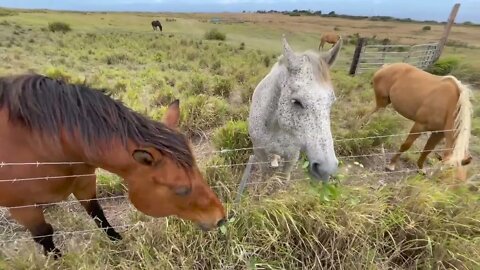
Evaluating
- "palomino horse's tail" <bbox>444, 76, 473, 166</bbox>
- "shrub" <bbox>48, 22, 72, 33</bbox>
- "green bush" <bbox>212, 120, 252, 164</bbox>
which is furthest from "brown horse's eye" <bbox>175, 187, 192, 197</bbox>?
"shrub" <bbox>48, 22, 72, 33</bbox>

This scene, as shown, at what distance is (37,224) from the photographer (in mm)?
2297

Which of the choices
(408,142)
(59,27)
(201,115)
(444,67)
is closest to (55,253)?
(201,115)

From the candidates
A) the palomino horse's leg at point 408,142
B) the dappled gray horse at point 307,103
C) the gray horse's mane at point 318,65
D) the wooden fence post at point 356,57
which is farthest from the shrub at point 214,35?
the gray horse's mane at point 318,65

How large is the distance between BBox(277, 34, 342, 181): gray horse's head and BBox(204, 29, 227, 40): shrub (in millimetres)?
23482

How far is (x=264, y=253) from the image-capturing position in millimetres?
2545

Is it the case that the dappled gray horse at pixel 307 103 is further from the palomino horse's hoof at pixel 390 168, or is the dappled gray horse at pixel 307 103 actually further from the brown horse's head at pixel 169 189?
the palomino horse's hoof at pixel 390 168

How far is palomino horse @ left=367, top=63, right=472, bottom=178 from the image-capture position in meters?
3.77

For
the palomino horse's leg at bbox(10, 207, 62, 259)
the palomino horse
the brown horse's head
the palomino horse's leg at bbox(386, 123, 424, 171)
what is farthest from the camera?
the palomino horse's leg at bbox(386, 123, 424, 171)

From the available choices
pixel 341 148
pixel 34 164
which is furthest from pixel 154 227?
pixel 341 148

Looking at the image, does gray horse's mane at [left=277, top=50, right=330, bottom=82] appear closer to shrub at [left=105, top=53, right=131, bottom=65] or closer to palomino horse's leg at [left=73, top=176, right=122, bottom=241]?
palomino horse's leg at [left=73, top=176, right=122, bottom=241]

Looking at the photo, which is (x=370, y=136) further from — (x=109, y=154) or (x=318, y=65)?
(x=109, y=154)

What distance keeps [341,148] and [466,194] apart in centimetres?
197

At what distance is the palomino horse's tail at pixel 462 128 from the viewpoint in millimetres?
3435

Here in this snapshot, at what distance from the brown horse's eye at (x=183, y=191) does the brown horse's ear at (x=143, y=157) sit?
0.20 m
